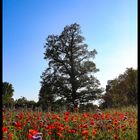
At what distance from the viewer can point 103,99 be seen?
122ft

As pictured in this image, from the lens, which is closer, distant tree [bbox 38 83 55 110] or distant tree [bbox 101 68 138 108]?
distant tree [bbox 38 83 55 110]

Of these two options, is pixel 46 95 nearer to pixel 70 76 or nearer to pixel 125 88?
pixel 70 76

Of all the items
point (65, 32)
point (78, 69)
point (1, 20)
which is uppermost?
point (65, 32)

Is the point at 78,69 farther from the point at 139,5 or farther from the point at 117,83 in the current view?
the point at 139,5

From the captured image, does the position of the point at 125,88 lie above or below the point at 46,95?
above

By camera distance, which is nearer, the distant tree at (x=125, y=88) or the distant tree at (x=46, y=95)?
the distant tree at (x=46, y=95)

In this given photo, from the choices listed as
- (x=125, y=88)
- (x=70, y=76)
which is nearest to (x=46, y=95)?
(x=70, y=76)

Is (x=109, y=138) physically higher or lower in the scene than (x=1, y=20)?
lower

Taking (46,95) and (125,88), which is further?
(125,88)

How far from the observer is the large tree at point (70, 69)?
35938 mm

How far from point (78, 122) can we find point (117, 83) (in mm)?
39370

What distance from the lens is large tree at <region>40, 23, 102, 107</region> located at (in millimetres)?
35938

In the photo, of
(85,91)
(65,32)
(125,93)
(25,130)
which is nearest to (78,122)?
(25,130)

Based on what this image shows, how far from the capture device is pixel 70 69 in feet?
121
